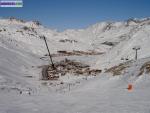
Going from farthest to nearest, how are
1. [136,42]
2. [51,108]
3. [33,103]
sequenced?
[136,42]
[33,103]
[51,108]

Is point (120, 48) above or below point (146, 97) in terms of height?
above

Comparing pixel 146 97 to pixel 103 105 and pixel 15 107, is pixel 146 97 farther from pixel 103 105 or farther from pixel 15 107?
pixel 15 107

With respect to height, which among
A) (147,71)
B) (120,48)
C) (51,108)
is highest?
(120,48)

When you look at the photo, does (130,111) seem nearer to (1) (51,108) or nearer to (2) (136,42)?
(1) (51,108)

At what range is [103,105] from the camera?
49.7 ft

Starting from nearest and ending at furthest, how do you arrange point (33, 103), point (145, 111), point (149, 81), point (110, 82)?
point (145, 111) → point (33, 103) → point (149, 81) → point (110, 82)

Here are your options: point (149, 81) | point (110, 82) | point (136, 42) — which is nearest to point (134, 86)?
point (149, 81)

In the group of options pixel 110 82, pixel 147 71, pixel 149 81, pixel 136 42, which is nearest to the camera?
pixel 149 81

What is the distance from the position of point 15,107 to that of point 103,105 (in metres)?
4.91

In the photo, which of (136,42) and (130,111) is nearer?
(130,111)

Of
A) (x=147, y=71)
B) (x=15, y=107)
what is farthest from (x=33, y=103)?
(x=147, y=71)

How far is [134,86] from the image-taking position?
24078 millimetres

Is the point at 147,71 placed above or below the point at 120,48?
below

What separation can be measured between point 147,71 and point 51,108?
1374cm
